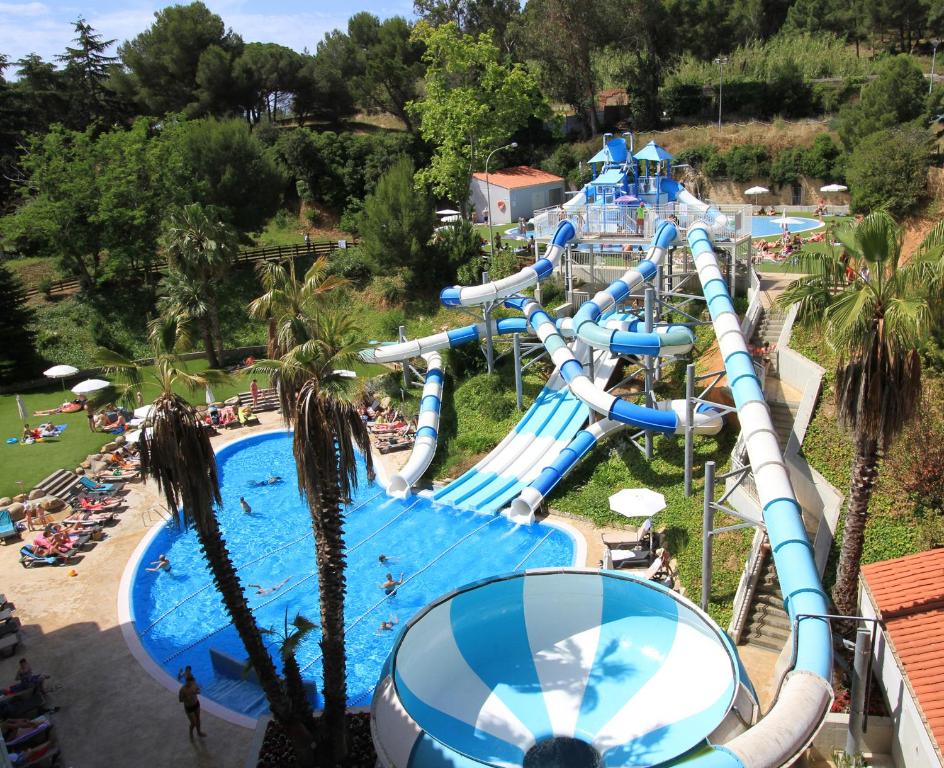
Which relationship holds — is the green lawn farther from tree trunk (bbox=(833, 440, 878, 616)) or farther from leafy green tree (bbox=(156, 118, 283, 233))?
tree trunk (bbox=(833, 440, 878, 616))

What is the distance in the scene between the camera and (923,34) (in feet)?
228

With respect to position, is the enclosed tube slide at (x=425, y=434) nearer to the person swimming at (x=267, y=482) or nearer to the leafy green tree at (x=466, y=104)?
the person swimming at (x=267, y=482)

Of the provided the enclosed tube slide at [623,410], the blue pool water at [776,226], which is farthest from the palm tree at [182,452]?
the blue pool water at [776,226]

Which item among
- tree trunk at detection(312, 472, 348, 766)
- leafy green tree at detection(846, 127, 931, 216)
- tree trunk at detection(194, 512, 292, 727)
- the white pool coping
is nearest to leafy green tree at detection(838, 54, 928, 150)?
leafy green tree at detection(846, 127, 931, 216)

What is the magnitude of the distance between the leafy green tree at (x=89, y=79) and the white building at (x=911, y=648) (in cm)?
5822

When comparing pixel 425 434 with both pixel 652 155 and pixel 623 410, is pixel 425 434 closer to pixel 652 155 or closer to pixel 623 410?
pixel 623 410

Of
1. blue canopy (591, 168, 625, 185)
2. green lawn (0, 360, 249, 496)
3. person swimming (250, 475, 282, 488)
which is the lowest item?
person swimming (250, 475, 282, 488)

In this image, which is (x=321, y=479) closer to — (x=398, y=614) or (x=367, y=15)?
(x=398, y=614)

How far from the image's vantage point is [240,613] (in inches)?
466

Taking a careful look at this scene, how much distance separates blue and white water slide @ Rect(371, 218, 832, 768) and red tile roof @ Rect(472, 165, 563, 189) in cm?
3505

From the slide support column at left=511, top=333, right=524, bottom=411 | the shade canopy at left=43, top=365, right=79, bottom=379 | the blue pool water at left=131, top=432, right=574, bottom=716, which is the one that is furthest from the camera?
the shade canopy at left=43, top=365, right=79, bottom=379

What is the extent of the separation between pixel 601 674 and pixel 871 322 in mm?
7780

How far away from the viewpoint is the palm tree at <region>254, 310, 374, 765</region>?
11008mm

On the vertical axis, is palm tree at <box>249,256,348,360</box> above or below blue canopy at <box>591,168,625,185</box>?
below
